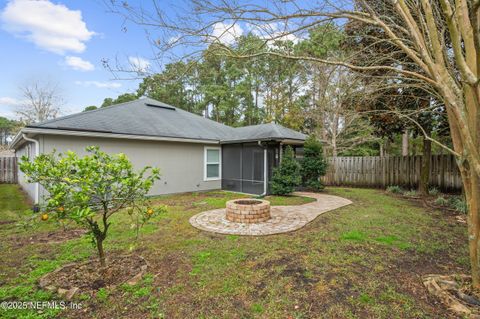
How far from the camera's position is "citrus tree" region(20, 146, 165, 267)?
2703 millimetres

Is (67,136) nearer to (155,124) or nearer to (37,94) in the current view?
(155,124)

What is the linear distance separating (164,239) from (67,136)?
539 cm

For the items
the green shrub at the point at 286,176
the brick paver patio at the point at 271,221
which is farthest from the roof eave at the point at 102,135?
the brick paver patio at the point at 271,221

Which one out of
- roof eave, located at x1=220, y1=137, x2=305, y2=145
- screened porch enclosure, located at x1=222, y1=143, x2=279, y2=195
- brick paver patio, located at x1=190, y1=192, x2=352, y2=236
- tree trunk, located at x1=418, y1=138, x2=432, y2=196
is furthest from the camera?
screened porch enclosure, located at x1=222, y1=143, x2=279, y2=195

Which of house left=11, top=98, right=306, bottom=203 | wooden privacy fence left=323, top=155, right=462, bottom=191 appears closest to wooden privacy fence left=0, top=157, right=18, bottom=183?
house left=11, top=98, right=306, bottom=203

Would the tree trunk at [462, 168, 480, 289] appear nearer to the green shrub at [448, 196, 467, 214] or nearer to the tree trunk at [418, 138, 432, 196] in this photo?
the green shrub at [448, 196, 467, 214]

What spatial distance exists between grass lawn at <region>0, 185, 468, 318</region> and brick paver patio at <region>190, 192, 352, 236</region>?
288 mm

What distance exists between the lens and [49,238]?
4.86 meters

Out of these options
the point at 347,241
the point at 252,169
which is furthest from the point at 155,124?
the point at 347,241

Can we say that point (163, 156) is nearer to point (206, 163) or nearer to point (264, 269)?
point (206, 163)

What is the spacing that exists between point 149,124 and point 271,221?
22.6ft

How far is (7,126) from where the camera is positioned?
111 feet

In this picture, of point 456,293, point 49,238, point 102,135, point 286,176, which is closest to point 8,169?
point 102,135

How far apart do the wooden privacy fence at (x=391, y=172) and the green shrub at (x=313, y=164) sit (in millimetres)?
3256
